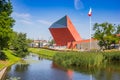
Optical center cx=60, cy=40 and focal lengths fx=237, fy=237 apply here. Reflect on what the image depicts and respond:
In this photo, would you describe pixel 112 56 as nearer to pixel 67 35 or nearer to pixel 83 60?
pixel 83 60

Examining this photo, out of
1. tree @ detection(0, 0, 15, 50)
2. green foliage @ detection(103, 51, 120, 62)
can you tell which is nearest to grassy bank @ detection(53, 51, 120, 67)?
green foliage @ detection(103, 51, 120, 62)

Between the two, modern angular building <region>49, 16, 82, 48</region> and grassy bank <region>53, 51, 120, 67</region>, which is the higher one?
modern angular building <region>49, 16, 82, 48</region>

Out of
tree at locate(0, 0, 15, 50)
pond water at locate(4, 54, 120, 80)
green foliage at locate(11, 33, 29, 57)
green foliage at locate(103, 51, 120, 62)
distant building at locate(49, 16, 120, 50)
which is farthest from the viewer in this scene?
distant building at locate(49, 16, 120, 50)

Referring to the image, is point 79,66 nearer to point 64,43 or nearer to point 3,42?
point 3,42

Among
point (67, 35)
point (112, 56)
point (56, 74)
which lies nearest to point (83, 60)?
point (56, 74)

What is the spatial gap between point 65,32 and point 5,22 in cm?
5607

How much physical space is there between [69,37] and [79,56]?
53.8 m

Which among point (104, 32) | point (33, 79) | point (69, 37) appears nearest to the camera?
point (33, 79)

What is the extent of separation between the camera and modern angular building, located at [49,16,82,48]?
88.9 m

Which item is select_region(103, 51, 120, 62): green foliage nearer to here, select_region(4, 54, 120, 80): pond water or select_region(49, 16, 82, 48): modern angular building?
select_region(4, 54, 120, 80): pond water

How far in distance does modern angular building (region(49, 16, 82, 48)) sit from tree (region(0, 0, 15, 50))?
169 ft

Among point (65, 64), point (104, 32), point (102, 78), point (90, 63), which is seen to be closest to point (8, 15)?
point (65, 64)

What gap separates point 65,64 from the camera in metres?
39.8

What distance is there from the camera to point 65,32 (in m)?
89.9
